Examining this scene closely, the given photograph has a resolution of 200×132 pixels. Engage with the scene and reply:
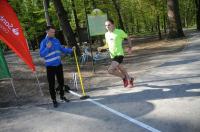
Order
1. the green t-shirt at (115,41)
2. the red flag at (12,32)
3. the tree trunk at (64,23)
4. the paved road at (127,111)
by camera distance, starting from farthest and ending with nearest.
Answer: the tree trunk at (64,23)
the green t-shirt at (115,41)
the red flag at (12,32)
the paved road at (127,111)

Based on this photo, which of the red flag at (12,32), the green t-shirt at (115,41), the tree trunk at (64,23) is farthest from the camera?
the tree trunk at (64,23)

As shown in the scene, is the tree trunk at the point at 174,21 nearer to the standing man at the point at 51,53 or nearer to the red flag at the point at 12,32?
the red flag at the point at 12,32

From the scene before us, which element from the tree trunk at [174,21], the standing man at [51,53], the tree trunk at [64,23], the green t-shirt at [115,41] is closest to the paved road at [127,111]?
the standing man at [51,53]

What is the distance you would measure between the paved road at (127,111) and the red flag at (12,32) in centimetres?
161

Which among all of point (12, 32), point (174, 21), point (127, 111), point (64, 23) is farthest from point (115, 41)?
point (174, 21)

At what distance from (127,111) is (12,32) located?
4164 millimetres

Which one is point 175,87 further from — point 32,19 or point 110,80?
point 32,19

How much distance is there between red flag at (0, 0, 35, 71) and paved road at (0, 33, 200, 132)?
5.29ft

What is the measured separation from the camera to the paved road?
6.34m

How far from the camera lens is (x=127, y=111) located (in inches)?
291

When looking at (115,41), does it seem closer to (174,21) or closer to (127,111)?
(127,111)

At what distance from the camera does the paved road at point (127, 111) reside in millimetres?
6340

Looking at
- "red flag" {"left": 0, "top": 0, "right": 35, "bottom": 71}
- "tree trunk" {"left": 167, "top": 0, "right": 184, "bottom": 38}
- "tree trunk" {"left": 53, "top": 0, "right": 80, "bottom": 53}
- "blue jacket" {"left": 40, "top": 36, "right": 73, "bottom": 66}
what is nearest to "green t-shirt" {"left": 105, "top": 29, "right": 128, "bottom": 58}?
"blue jacket" {"left": 40, "top": 36, "right": 73, "bottom": 66}

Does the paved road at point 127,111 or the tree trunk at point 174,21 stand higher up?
the tree trunk at point 174,21
